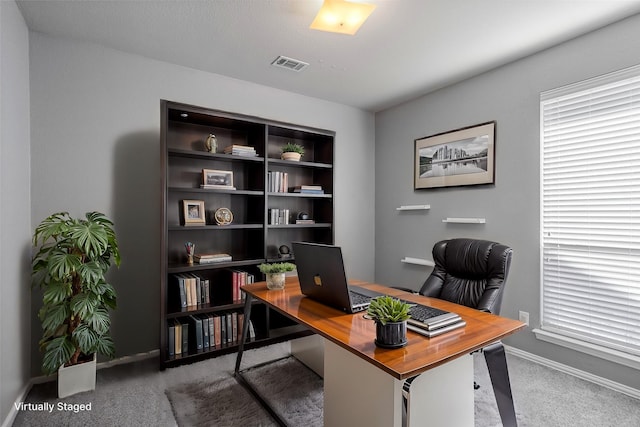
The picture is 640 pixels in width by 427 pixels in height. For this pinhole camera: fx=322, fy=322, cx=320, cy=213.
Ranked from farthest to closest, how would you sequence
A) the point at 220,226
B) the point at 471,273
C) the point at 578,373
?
the point at 220,226
the point at 578,373
the point at 471,273

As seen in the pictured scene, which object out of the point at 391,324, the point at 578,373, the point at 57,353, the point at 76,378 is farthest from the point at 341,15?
the point at 578,373

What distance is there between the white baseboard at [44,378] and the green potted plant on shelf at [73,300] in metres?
0.23

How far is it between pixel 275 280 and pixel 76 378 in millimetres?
1531

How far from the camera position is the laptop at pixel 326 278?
1.57m

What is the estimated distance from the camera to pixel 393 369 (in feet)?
3.37

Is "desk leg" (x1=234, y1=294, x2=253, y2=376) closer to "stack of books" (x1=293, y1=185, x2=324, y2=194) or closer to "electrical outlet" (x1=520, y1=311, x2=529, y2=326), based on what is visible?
"stack of books" (x1=293, y1=185, x2=324, y2=194)

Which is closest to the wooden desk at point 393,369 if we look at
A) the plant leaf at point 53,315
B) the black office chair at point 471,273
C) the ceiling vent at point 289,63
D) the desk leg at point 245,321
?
the black office chair at point 471,273

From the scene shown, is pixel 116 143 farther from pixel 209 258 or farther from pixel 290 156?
pixel 290 156

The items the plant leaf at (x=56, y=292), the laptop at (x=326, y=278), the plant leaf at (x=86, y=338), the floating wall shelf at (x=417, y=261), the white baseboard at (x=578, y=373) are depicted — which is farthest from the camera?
the floating wall shelf at (x=417, y=261)

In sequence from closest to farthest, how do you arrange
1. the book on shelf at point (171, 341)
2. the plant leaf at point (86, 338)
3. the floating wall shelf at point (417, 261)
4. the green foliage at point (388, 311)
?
the green foliage at point (388, 311)
the plant leaf at point (86, 338)
the book on shelf at point (171, 341)
the floating wall shelf at point (417, 261)

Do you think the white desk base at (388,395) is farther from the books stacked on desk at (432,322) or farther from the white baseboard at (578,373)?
the white baseboard at (578,373)

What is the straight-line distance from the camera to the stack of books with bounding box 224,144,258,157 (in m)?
2.94

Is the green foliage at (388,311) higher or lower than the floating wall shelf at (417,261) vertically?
higher

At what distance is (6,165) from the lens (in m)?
1.92
